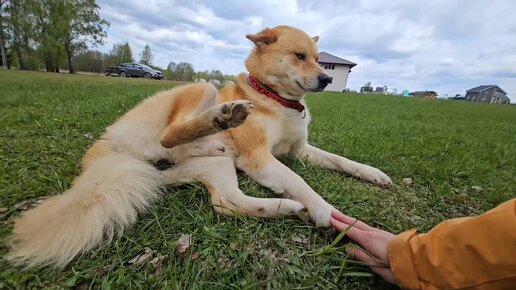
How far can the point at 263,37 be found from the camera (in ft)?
8.84

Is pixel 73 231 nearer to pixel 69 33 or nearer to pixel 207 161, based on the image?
pixel 207 161

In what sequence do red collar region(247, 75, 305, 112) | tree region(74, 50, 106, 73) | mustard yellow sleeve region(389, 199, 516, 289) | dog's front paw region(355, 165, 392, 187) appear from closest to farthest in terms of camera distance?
mustard yellow sleeve region(389, 199, 516, 289), dog's front paw region(355, 165, 392, 187), red collar region(247, 75, 305, 112), tree region(74, 50, 106, 73)

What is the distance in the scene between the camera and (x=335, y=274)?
127 centimetres

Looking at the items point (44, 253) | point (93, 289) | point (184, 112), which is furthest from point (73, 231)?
point (184, 112)

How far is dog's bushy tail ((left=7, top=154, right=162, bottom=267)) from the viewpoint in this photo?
1.22 m

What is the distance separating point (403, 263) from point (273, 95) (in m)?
1.68

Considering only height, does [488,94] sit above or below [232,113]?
above

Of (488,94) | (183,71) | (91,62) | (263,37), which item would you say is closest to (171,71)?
(183,71)

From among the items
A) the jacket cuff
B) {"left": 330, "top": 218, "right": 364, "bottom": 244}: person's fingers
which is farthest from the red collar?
the jacket cuff

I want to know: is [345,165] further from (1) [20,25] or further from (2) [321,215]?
(1) [20,25]

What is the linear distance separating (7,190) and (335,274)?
199 cm

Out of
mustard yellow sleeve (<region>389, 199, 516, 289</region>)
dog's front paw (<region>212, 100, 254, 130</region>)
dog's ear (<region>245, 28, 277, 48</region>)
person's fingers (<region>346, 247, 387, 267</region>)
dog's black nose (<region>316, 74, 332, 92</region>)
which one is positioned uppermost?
dog's ear (<region>245, 28, 277, 48</region>)

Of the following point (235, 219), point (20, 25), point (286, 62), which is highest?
point (20, 25)

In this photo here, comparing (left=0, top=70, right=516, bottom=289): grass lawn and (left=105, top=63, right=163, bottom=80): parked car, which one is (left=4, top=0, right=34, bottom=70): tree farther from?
(left=0, top=70, right=516, bottom=289): grass lawn
